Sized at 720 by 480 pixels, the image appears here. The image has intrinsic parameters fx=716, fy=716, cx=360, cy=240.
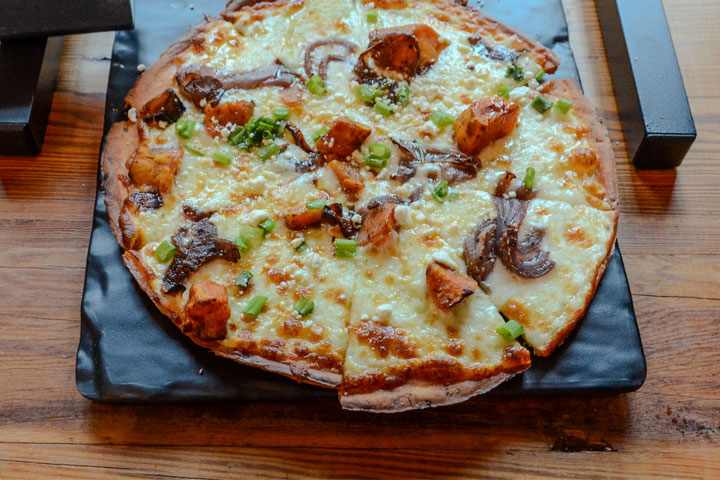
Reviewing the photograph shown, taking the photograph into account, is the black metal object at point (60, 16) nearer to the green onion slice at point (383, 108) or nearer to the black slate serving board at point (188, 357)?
the black slate serving board at point (188, 357)

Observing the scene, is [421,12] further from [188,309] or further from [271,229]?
[188,309]

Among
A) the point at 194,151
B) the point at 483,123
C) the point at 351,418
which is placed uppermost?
the point at 483,123

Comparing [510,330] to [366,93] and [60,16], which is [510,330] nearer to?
[366,93]

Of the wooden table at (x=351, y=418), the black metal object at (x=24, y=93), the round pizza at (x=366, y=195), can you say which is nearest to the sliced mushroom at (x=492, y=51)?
the round pizza at (x=366, y=195)

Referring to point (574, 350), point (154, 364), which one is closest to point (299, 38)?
point (154, 364)

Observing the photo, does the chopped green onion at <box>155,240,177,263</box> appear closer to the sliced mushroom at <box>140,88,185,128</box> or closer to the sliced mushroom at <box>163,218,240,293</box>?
the sliced mushroom at <box>163,218,240,293</box>

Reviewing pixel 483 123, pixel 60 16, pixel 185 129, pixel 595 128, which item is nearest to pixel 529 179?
pixel 483 123

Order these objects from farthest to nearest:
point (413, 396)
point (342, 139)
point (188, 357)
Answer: point (342, 139) < point (188, 357) < point (413, 396)
